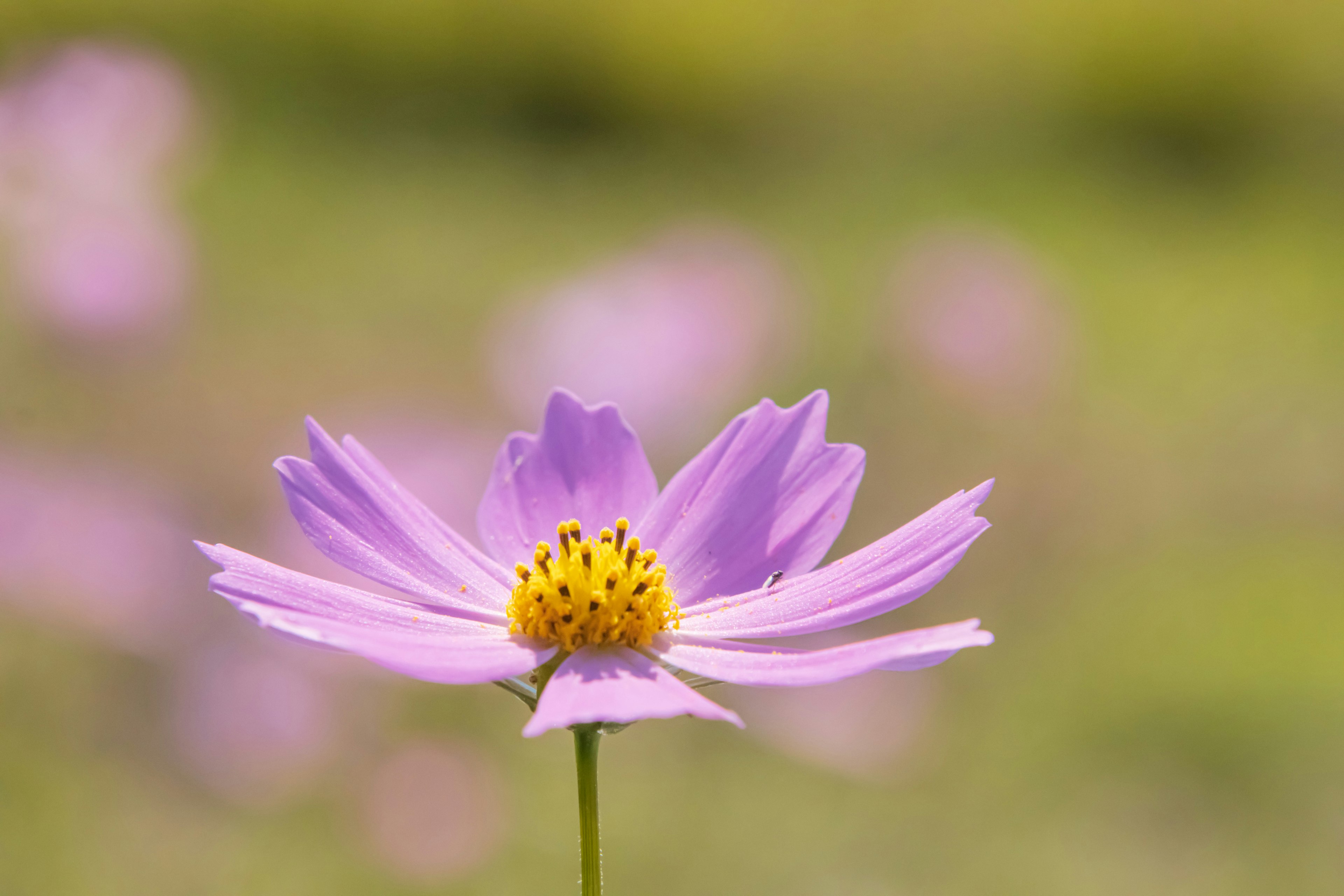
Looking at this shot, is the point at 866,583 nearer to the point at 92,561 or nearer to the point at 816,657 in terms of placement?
the point at 816,657

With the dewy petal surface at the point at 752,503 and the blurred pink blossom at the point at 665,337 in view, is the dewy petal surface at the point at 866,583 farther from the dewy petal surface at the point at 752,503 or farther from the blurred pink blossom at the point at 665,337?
the blurred pink blossom at the point at 665,337

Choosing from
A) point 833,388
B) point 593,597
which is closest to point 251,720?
point 593,597

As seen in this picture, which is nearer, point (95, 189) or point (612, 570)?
point (612, 570)

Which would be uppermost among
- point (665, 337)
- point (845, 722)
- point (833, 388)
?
point (833, 388)

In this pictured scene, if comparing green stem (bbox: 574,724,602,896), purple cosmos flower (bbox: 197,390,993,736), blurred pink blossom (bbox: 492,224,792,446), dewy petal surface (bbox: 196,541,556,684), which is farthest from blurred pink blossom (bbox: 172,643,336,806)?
green stem (bbox: 574,724,602,896)

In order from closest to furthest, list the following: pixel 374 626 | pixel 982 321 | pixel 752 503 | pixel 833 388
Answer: pixel 374 626 → pixel 752 503 → pixel 982 321 → pixel 833 388

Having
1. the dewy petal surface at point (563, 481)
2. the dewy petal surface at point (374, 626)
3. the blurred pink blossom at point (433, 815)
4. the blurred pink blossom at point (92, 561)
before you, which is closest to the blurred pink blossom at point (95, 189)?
the blurred pink blossom at point (92, 561)

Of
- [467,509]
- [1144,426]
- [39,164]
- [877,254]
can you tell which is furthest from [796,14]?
[467,509]
